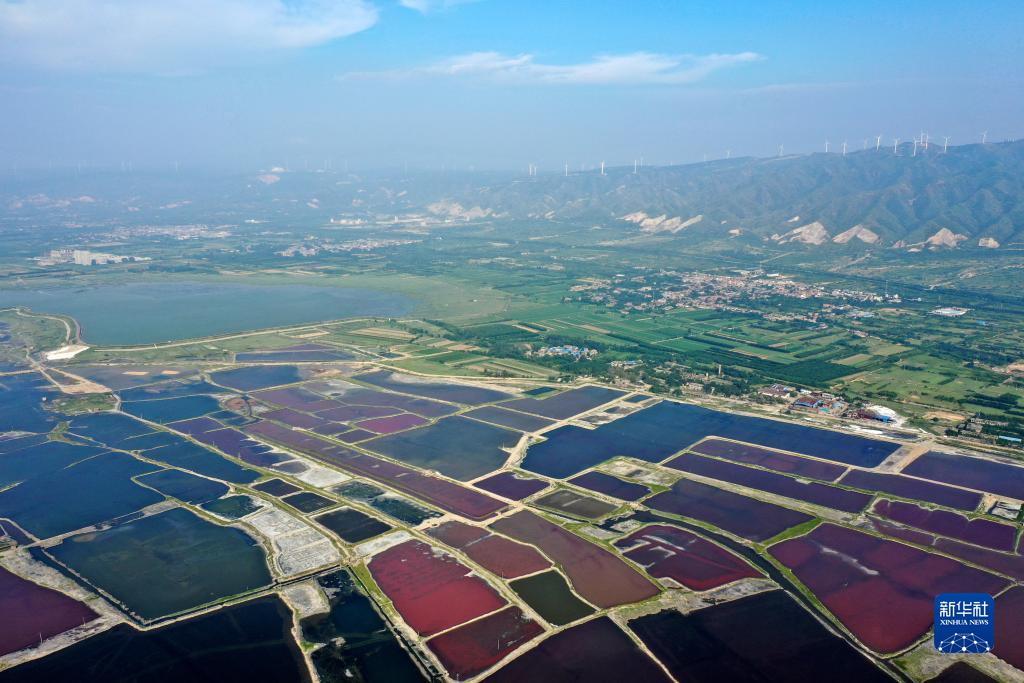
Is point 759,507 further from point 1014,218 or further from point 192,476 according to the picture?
point 1014,218

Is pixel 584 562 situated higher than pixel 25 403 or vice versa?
pixel 25 403

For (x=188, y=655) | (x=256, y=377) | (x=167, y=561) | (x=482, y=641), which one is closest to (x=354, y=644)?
(x=482, y=641)

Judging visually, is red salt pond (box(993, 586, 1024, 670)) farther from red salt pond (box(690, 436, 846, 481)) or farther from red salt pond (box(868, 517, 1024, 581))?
red salt pond (box(690, 436, 846, 481))

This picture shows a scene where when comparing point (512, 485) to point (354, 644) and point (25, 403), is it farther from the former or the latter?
point (25, 403)

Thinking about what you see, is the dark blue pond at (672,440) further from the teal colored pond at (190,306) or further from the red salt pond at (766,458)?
the teal colored pond at (190,306)

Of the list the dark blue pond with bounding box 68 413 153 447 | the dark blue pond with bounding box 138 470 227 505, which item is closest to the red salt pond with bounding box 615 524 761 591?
the dark blue pond with bounding box 138 470 227 505

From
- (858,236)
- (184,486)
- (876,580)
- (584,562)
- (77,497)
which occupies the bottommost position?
(876,580)

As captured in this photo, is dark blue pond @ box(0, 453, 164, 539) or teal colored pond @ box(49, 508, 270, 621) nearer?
teal colored pond @ box(49, 508, 270, 621)
